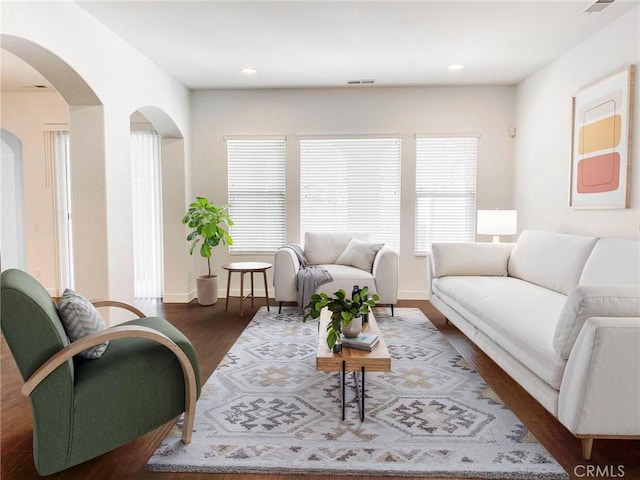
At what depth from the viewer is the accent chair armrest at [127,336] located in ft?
5.62

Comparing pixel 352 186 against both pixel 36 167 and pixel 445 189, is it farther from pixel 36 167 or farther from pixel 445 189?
pixel 36 167

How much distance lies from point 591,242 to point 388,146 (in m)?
2.73

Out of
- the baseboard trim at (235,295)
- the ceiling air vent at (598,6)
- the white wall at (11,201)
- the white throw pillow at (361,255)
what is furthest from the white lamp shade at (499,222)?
the white wall at (11,201)

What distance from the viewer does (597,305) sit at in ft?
6.14

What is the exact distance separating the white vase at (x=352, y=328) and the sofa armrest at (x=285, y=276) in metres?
2.14

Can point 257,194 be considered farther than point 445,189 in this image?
Yes

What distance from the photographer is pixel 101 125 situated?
11.1 feet

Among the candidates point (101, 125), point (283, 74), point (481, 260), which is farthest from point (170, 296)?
point (481, 260)

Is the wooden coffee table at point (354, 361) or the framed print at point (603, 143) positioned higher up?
the framed print at point (603, 143)

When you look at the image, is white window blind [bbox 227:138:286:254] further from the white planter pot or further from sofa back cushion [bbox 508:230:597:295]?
sofa back cushion [bbox 508:230:597:295]

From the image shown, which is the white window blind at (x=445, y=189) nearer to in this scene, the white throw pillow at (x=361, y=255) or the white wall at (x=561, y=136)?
the white wall at (x=561, y=136)

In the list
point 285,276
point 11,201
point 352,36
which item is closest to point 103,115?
point 352,36

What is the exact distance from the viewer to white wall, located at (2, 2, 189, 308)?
285 cm

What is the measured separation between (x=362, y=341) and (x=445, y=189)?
3.47m
